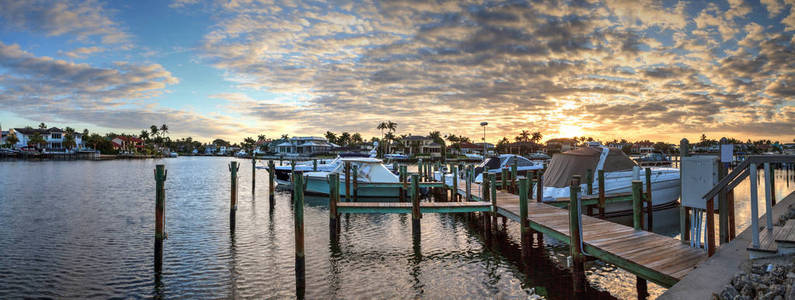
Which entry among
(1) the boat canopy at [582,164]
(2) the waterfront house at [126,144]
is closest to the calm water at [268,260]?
(1) the boat canopy at [582,164]

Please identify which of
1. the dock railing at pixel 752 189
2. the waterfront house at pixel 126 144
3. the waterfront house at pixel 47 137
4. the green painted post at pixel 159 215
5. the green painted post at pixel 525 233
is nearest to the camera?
the dock railing at pixel 752 189

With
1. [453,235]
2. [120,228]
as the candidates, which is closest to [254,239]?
[120,228]

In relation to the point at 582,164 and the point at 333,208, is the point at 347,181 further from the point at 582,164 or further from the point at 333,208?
the point at 582,164

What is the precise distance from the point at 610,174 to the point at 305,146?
93.1 meters

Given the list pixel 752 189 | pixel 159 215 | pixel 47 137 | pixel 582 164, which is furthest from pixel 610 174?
pixel 47 137

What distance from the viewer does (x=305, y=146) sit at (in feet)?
340

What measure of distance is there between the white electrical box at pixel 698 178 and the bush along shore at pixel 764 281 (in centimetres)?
194

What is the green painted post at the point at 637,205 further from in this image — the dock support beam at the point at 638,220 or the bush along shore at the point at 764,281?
the bush along shore at the point at 764,281

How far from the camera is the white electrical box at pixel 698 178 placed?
6312 mm

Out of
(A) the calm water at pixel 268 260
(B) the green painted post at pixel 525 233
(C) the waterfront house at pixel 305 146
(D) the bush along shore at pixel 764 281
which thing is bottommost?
(A) the calm water at pixel 268 260

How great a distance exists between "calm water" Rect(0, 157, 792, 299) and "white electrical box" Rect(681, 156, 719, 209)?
305 cm

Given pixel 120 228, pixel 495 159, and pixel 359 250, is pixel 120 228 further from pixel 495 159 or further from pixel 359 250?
pixel 495 159

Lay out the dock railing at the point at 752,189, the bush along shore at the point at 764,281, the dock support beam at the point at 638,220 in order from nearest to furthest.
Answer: the bush along shore at the point at 764,281
the dock railing at the point at 752,189
the dock support beam at the point at 638,220

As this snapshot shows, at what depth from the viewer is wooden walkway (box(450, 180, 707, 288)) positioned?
6.38 meters
